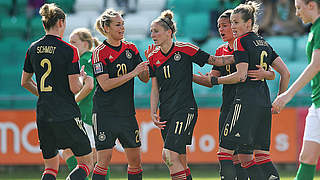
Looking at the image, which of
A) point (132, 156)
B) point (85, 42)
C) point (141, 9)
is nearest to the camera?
point (132, 156)

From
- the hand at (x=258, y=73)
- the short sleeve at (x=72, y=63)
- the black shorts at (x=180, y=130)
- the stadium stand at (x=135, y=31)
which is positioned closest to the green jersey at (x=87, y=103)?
the short sleeve at (x=72, y=63)

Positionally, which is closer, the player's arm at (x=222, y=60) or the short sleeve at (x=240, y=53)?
the short sleeve at (x=240, y=53)

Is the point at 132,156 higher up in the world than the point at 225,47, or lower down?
lower down

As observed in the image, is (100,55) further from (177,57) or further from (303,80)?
(303,80)

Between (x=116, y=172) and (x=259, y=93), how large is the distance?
16.1 feet

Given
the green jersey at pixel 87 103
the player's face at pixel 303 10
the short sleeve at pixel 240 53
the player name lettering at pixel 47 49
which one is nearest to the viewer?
the player's face at pixel 303 10

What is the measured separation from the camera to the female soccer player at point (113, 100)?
19.8ft

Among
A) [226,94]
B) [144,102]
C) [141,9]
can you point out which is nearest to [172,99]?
[226,94]

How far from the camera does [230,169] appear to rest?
19.3 feet

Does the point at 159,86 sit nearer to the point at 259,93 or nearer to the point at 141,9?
the point at 259,93

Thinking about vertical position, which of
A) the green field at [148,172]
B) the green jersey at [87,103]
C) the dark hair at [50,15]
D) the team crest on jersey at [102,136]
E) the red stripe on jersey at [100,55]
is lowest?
the green field at [148,172]

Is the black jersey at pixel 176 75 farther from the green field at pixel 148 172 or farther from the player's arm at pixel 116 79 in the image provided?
the green field at pixel 148 172

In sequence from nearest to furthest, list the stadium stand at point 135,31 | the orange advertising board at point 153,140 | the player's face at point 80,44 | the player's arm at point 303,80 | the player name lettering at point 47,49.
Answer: the player's arm at point 303,80 < the player name lettering at point 47,49 < the player's face at point 80,44 < the orange advertising board at point 153,140 < the stadium stand at point 135,31

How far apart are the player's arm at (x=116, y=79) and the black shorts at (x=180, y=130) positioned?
0.64m
